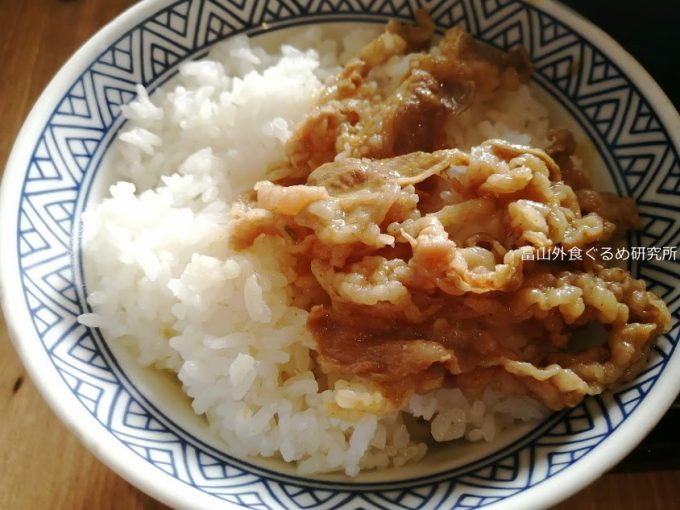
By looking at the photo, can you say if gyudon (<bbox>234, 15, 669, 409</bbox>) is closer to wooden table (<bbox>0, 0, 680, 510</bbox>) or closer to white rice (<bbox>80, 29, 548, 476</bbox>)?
white rice (<bbox>80, 29, 548, 476</bbox>)

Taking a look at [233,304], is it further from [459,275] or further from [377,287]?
[459,275]

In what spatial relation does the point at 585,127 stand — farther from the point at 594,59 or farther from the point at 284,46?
the point at 284,46

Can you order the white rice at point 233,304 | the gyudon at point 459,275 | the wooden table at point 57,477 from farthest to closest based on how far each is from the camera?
the wooden table at point 57,477
the white rice at point 233,304
the gyudon at point 459,275

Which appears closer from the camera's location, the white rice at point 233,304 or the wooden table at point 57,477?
the white rice at point 233,304

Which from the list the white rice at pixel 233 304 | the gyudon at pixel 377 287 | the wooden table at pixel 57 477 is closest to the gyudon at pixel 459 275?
the gyudon at pixel 377 287

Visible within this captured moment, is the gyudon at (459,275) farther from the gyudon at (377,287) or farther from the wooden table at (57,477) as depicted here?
the wooden table at (57,477)

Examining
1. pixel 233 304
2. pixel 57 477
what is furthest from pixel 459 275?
pixel 57 477

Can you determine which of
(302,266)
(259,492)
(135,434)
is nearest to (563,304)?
(302,266)
